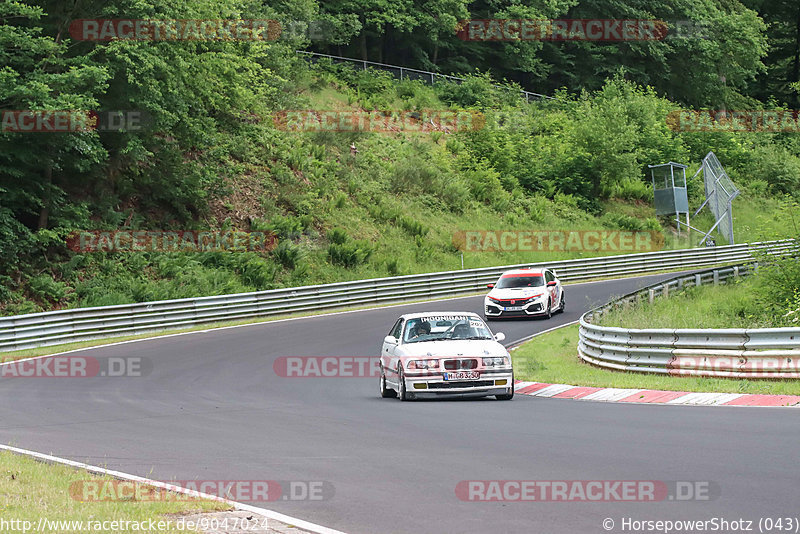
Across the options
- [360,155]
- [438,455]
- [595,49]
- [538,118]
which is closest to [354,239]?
[360,155]

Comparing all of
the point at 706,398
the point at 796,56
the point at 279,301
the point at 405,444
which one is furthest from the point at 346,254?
the point at 796,56

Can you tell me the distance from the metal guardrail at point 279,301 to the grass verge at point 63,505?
715 inches

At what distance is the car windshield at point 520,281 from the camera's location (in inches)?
1187

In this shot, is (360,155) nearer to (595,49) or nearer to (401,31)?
(401,31)

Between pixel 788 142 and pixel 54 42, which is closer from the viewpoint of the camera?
pixel 54 42

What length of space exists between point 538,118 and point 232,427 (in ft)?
185

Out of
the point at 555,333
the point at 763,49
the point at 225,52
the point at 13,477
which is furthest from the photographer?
the point at 763,49

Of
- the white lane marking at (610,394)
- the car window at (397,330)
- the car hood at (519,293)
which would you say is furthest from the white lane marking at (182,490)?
the car hood at (519,293)

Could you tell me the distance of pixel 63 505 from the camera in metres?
7.37

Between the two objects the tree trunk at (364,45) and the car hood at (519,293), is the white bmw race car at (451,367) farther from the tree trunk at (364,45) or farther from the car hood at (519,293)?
the tree trunk at (364,45)

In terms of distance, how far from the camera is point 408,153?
53.8m

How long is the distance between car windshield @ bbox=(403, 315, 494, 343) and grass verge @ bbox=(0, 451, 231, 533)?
300 inches

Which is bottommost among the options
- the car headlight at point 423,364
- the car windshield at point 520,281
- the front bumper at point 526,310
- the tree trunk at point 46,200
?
the front bumper at point 526,310

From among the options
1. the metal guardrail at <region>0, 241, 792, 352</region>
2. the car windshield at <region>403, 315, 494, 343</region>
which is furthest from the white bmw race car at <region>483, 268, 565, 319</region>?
the car windshield at <region>403, 315, 494, 343</region>
